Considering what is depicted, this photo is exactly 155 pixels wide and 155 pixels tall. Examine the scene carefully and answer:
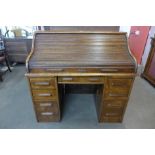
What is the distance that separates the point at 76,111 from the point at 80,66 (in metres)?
0.88

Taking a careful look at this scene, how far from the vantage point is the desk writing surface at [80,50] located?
140 cm

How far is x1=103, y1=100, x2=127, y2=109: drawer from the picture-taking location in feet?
5.29

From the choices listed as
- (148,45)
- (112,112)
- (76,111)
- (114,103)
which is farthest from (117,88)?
(148,45)

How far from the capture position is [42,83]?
146 cm

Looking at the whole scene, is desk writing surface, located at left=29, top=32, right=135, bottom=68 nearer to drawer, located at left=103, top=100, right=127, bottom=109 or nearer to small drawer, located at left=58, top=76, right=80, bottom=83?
small drawer, located at left=58, top=76, right=80, bottom=83

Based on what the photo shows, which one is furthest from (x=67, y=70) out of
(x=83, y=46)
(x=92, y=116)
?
(x=92, y=116)

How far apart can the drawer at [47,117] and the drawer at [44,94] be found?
0.84 feet

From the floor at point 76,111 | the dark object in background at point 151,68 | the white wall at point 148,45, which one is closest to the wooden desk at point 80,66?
the floor at point 76,111

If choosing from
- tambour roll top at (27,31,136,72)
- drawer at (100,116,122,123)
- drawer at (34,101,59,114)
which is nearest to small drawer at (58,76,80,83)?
tambour roll top at (27,31,136,72)

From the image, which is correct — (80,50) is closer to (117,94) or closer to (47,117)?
(117,94)

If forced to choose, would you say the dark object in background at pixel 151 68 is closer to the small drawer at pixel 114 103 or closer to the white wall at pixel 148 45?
the white wall at pixel 148 45

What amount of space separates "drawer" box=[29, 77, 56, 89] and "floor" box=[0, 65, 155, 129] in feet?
1.90
